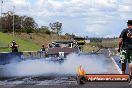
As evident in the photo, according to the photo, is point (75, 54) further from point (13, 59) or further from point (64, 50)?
point (13, 59)

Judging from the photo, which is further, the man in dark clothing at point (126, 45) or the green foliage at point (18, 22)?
the green foliage at point (18, 22)

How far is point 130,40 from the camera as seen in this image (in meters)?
12.8

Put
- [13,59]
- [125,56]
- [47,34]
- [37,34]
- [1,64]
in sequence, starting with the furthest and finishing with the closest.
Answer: [47,34] < [37,34] < [13,59] < [1,64] < [125,56]

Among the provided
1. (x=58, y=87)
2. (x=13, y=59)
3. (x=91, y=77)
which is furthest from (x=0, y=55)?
(x=91, y=77)

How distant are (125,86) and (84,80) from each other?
6.54 ft

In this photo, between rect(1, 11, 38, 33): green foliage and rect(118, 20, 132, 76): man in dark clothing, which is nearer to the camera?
rect(118, 20, 132, 76): man in dark clothing

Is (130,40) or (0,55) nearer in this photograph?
(130,40)

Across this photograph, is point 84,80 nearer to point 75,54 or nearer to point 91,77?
point 91,77

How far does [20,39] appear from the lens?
128 m

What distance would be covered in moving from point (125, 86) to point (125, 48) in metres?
1.03

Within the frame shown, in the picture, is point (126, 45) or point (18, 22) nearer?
point (126, 45)

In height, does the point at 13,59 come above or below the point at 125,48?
below

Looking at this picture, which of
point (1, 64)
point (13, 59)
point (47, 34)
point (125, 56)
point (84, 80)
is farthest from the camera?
point (47, 34)

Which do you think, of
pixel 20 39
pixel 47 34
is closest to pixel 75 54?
pixel 20 39
